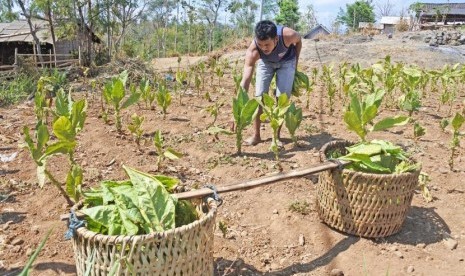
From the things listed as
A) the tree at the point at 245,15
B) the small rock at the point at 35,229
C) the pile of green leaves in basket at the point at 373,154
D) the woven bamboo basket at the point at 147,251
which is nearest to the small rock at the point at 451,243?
the pile of green leaves in basket at the point at 373,154

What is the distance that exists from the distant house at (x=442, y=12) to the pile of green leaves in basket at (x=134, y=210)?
3063 cm

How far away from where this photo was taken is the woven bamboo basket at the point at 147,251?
161 cm

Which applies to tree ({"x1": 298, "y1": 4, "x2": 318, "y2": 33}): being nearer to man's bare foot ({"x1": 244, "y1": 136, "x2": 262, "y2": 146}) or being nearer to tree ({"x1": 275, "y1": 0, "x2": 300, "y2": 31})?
tree ({"x1": 275, "y1": 0, "x2": 300, "y2": 31})

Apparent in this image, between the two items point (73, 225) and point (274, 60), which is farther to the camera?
point (274, 60)

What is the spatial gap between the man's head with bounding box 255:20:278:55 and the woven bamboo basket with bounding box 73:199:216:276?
225cm

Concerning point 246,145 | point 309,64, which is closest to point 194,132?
point 246,145

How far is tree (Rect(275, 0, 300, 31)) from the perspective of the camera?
3016 cm

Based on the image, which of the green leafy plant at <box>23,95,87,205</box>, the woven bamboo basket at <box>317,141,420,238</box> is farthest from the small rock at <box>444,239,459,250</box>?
the green leafy plant at <box>23,95,87,205</box>

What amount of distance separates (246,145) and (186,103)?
237 cm

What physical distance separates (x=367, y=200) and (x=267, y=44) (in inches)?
70.7

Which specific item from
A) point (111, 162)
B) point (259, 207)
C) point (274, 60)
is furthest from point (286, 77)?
point (111, 162)

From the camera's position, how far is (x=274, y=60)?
4.03 meters

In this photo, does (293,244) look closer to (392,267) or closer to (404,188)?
(392,267)

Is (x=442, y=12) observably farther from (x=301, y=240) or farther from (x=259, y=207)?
(x=301, y=240)
